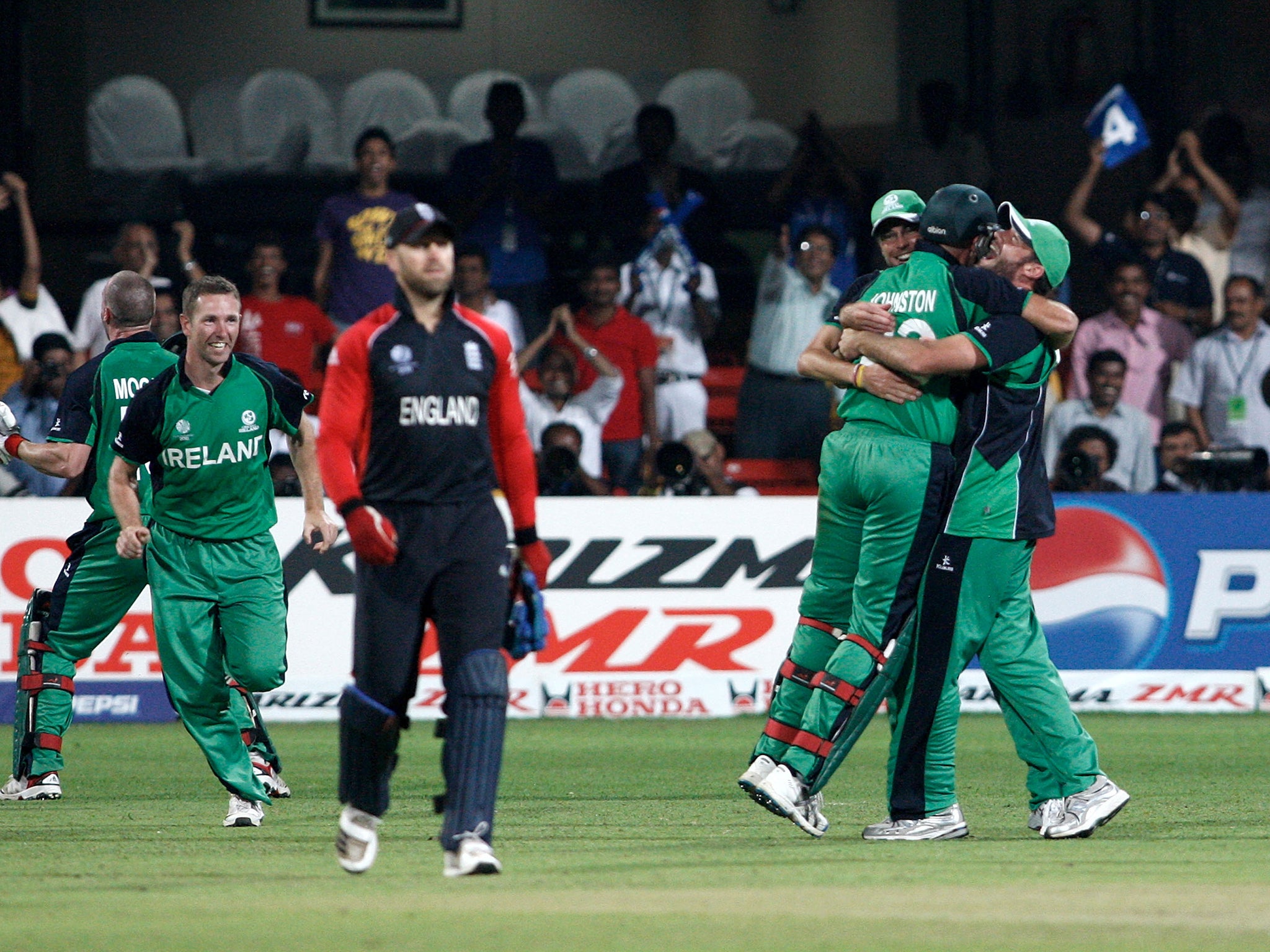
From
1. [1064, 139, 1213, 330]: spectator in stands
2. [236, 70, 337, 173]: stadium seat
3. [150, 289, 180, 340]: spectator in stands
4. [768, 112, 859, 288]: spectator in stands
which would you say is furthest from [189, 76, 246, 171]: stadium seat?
[1064, 139, 1213, 330]: spectator in stands

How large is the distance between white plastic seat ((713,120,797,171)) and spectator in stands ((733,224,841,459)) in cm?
266

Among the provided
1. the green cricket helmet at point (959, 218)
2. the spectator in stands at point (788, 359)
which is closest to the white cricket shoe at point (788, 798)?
the green cricket helmet at point (959, 218)

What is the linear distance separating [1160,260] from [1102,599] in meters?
4.25

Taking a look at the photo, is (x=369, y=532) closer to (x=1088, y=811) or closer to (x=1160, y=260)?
(x=1088, y=811)

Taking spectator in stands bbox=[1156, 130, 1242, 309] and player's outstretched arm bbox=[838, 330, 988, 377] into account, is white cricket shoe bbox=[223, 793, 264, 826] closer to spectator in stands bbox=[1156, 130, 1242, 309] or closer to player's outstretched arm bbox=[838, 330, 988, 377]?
player's outstretched arm bbox=[838, 330, 988, 377]

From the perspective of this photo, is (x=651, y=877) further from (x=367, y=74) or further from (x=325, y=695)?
(x=367, y=74)

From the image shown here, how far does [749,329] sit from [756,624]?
542 centimetres

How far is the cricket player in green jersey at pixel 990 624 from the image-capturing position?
7.81 meters

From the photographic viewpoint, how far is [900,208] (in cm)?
843

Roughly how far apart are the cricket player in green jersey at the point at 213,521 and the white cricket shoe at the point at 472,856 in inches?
82.5

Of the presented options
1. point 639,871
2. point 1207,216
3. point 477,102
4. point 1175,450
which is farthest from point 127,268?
point 639,871

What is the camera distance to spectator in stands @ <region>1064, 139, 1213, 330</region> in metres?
17.3

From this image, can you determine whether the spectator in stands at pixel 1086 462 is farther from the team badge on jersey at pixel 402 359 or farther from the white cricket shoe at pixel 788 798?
the team badge on jersey at pixel 402 359

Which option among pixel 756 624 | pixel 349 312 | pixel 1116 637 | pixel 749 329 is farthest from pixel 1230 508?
pixel 349 312
